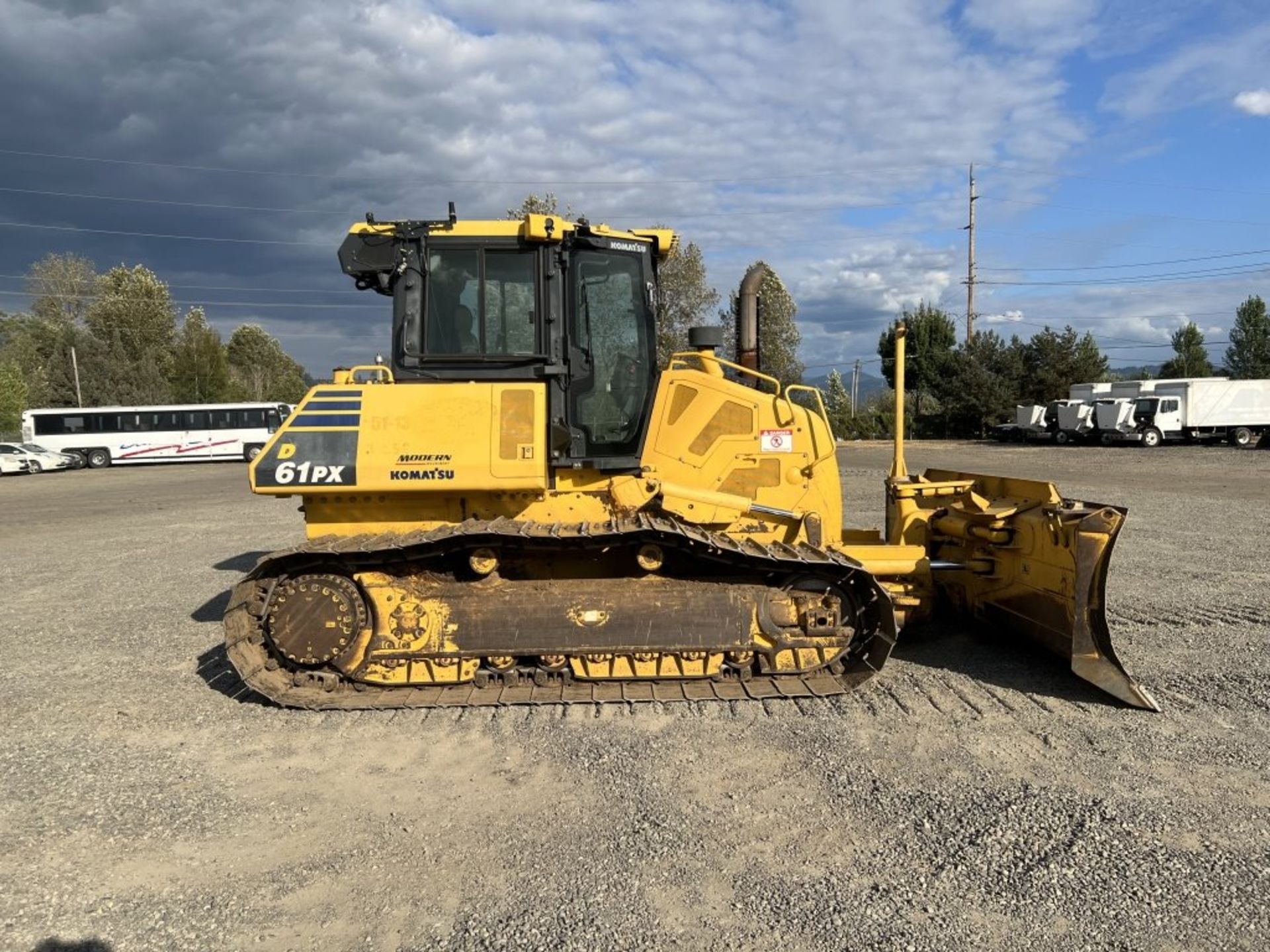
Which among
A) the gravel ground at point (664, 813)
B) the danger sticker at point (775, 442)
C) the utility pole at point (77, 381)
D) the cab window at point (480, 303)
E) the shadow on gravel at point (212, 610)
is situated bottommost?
the gravel ground at point (664, 813)

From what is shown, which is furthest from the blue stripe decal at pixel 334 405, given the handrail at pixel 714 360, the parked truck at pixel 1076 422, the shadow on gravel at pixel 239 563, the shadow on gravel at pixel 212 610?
the parked truck at pixel 1076 422

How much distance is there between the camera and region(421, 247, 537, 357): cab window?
551 centimetres

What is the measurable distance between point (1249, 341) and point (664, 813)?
77.5 m

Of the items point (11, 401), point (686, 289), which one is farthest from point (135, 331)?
point (686, 289)

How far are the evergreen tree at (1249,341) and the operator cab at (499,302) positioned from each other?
72.8 metres

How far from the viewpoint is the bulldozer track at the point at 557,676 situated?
205 inches

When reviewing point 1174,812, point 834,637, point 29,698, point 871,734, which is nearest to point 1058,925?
point 1174,812

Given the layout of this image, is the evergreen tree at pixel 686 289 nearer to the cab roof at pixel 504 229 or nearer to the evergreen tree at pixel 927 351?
the evergreen tree at pixel 927 351

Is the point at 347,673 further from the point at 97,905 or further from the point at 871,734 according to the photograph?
the point at 871,734

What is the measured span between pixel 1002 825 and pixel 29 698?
21.4 feet

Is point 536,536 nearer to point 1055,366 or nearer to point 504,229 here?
point 504,229

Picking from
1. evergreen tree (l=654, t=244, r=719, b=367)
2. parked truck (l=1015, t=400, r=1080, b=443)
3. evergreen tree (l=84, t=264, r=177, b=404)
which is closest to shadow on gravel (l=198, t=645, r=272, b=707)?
evergreen tree (l=654, t=244, r=719, b=367)

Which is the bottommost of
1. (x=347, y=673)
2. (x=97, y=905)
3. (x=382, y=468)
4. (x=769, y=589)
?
(x=97, y=905)

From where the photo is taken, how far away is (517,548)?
5.46 meters
